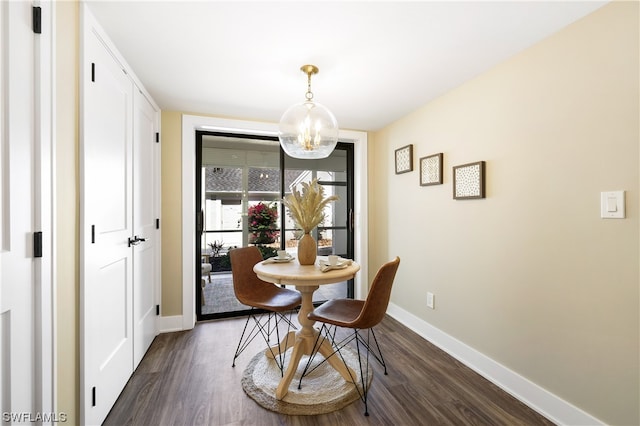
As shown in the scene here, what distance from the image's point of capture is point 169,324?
110 inches

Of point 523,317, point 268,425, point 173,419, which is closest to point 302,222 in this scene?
point 268,425

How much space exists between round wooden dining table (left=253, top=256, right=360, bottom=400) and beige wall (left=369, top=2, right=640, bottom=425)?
102cm

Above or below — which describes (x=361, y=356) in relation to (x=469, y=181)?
below

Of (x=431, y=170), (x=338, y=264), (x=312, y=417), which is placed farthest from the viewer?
(x=431, y=170)

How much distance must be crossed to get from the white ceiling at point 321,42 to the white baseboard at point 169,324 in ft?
6.92

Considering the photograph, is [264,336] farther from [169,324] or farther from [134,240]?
[134,240]

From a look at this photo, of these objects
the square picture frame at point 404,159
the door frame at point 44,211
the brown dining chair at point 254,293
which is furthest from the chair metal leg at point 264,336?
the square picture frame at point 404,159

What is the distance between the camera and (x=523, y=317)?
180 centimetres

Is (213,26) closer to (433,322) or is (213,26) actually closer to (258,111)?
(258,111)

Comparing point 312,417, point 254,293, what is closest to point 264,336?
point 254,293

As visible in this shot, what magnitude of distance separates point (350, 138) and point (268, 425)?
9.56 ft

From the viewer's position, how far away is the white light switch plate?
1338 mm

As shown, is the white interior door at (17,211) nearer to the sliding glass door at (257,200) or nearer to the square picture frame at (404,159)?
the sliding glass door at (257,200)

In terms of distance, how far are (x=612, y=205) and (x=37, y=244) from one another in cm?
253
